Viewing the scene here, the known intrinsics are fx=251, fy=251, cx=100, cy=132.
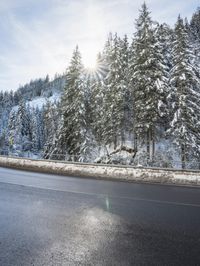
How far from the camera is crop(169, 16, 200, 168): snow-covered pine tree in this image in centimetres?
2275

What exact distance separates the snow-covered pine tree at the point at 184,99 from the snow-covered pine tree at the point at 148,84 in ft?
4.43

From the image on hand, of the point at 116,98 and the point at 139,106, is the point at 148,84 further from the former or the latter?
the point at 116,98

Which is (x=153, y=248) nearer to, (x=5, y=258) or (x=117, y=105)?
(x=5, y=258)

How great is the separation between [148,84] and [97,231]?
21.7 metres

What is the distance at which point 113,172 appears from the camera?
54.4 ft

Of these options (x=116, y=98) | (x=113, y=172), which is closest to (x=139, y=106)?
(x=116, y=98)

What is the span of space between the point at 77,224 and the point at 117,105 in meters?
26.1

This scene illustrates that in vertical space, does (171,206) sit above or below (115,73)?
below

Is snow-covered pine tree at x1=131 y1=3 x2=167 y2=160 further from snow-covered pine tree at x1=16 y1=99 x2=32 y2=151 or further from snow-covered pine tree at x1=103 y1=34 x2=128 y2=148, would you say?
snow-covered pine tree at x1=16 y1=99 x2=32 y2=151

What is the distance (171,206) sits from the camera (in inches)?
328

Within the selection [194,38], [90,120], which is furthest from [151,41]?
[194,38]

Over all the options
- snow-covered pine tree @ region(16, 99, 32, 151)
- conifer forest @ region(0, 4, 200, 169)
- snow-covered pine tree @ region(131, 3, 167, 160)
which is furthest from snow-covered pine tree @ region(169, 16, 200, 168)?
snow-covered pine tree @ region(16, 99, 32, 151)

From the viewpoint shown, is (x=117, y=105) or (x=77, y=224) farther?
(x=117, y=105)

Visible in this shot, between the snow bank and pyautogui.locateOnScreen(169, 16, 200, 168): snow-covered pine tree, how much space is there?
859 centimetres
